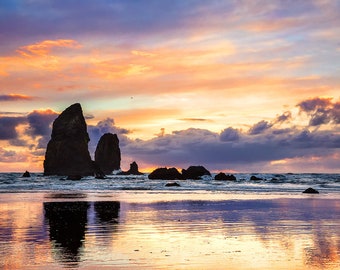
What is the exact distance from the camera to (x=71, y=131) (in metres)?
169

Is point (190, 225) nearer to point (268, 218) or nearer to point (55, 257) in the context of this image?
point (268, 218)

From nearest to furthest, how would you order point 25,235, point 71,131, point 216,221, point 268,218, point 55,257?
point 55,257 < point 25,235 < point 216,221 < point 268,218 < point 71,131

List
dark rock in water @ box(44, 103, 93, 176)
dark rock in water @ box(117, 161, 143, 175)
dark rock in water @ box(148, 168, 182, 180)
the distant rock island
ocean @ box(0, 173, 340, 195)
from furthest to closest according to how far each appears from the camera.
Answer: dark rock in water @ box(117, 161, 143, 175), dark rock in water @ box(44, 103, 93, 176), the distant rock island, dark rock in water @ box(148, 168, 182, 180), ocean @ box(0, 173, 340, 195)

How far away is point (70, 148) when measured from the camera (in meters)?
166

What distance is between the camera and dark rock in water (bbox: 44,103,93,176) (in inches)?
6467

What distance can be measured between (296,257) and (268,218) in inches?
496

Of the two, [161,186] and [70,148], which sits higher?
[70,148]

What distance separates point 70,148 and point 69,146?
827mm

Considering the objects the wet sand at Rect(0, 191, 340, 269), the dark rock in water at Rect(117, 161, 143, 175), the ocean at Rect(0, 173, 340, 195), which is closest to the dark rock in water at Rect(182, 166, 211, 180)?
the ocean at Rect(0, 173, 340, 195)

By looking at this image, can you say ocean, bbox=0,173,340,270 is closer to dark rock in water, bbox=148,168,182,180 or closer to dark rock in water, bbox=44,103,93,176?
dark rock in water, bbox=148,168,182,180

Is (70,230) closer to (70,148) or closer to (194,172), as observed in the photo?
(194,172)

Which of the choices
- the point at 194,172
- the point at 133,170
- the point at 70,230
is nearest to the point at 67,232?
the point at 70,230

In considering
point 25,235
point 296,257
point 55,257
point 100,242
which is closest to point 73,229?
point 25,235

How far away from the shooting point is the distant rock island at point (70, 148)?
164 meters
